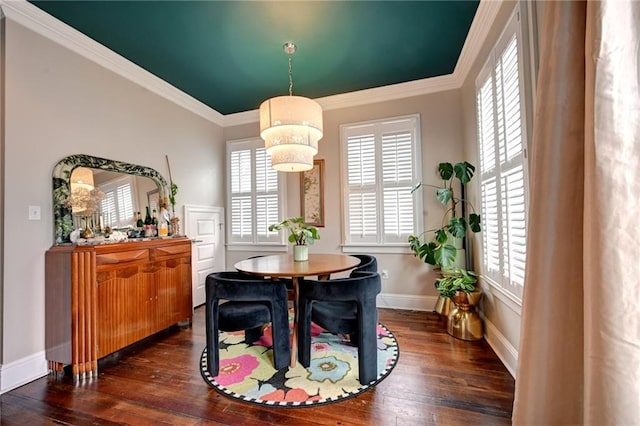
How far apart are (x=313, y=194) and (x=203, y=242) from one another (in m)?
1.67

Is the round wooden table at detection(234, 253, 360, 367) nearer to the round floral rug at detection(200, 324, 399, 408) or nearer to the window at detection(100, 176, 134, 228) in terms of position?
the round floral rug at detection(200, 324, 399, 408)

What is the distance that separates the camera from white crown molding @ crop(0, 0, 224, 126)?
2.12 meters

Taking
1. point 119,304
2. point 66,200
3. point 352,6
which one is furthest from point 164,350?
point 352,6

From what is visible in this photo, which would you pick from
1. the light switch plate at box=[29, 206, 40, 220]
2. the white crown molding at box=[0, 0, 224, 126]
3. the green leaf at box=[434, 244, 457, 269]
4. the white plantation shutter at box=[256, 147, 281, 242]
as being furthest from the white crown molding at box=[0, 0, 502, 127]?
the green leaf at box=[434, 244, 457, 269]

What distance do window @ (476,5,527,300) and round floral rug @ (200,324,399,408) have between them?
1136 millimetres

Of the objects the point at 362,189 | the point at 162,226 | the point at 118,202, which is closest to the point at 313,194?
the point at 362,189

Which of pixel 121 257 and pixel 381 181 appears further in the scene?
pixel 381 181

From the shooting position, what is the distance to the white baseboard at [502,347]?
6.59 ft

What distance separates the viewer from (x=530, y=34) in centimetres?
169

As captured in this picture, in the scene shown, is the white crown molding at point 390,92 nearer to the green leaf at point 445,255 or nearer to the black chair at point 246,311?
the green leaf at point 445,255

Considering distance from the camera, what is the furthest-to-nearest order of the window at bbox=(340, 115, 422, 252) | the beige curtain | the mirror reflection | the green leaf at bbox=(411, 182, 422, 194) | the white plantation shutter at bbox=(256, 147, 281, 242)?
the white plantation shutter at bbox=(256, 147, 281, 242) < the window at bbox=(340, 115, 422, 252) < the green leaf at bbox=(411, 182, 422, 194) < the mirror reflection < the beige curtain

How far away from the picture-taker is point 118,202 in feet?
9.30

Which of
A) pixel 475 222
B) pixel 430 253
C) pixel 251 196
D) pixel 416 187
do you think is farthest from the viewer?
pixel 251 196

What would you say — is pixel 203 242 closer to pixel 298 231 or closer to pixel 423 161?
pixel 298 231
